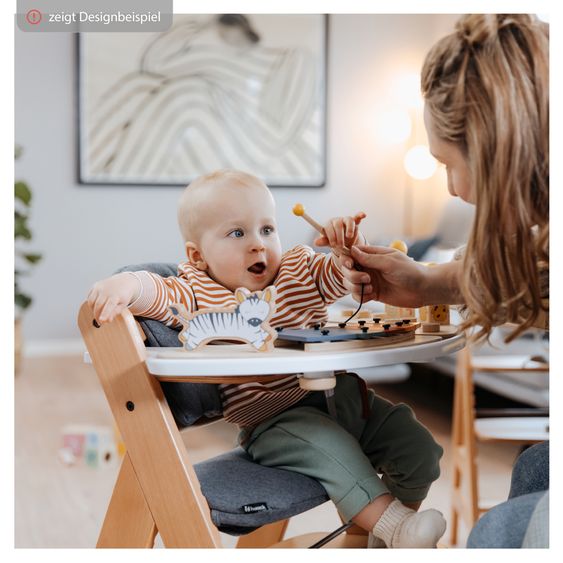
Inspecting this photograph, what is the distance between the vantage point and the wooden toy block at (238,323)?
825 millimetres

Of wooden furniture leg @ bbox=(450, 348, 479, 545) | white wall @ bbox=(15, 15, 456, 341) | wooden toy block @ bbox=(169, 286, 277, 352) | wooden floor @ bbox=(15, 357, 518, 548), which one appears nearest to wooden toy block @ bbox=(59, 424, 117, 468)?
wooden floor @ bbox=(15, 357, 518, 548)

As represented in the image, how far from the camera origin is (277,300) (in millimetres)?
990

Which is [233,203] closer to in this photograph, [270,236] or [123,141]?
[270,236]

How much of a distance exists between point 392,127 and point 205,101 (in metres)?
0.99

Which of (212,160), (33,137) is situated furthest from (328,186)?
(33,137)

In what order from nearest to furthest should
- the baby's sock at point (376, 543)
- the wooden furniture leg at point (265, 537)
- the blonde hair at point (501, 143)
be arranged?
the blonde hair at point (501, 143)
the baby's sock at point (376, 543)
the wooden furniture leg at point (265, 537)

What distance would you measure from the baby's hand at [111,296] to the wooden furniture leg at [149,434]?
1cm

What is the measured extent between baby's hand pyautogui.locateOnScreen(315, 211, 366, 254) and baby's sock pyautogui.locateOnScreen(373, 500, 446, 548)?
0.32 m

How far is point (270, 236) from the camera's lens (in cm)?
100

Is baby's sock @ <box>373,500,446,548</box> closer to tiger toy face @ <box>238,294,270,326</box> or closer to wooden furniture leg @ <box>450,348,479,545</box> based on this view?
tiger toy face @ <box>238,294,270,326</box>

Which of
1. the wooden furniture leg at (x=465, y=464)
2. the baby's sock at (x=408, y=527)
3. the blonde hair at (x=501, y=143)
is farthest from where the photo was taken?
the wooden furniture leg at (x=465, y=464)

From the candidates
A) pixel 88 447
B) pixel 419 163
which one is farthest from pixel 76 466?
pixel 419 163

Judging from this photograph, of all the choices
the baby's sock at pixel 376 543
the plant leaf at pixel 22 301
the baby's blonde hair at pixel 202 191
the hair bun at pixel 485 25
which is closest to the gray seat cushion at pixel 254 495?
the baby's sock at pixel 376 543

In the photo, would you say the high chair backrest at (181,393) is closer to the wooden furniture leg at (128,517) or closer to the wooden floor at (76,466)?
the wooden furniture leg at (128,517)
